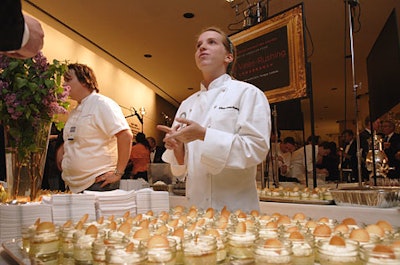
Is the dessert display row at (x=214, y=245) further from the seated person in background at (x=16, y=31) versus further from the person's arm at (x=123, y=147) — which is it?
the person's arm at (x=123, y=147)

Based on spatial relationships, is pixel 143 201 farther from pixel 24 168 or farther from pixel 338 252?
pixel 338 252

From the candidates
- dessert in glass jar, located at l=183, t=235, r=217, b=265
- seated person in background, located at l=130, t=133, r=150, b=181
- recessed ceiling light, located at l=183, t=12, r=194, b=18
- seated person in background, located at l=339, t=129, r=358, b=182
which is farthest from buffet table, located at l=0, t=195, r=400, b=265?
recessed ceiling light, located at l=183, t=12, r=194, b=18

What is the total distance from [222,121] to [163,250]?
1.05m

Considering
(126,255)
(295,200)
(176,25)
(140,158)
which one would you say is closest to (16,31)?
(126,255)

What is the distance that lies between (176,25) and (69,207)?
4.57 meters

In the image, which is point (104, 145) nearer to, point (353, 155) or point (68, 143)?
point (68, 143)

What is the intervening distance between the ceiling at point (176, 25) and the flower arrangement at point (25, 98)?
2.57 meters

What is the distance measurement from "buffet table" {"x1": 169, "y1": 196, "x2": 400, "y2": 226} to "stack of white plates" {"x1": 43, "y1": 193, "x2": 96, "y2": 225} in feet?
2.25

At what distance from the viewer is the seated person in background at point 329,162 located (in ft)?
19.2

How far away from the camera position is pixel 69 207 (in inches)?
46.6

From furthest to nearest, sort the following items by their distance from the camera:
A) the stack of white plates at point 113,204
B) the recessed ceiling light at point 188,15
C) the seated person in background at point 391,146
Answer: the recessed ceiling light at point 188,15
the seated person in background at point 391,146
the stack of white plates at point 113,204

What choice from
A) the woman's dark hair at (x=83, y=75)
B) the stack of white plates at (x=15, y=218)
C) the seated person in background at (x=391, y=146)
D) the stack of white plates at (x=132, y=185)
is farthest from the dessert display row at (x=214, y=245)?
the seated person in background at (x=391, y=146)

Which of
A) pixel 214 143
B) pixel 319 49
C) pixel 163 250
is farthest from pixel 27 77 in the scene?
pixel 319 49

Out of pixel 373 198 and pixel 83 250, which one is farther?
pixel 373 198
